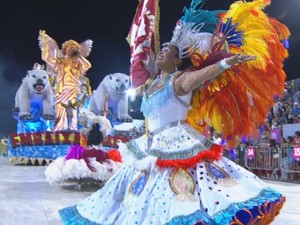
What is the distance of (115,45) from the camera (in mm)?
17781

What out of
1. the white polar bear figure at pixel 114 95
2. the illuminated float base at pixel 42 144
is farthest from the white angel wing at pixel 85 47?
the illuminated float base at pixel 42 144

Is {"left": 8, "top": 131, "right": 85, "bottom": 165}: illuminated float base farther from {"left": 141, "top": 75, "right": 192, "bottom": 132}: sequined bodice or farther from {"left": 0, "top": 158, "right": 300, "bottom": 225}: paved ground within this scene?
{"left": 141, "top": 75, "right": 192, "bottom": 132}: sequined bodice

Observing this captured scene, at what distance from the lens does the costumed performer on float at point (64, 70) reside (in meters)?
11.6

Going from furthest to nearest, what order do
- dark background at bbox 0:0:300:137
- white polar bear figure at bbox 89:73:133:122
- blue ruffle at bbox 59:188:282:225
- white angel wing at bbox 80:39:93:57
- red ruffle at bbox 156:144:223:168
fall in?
1. dark background at bbox 0:0:300:137
2. white angel wing at bbox 80:39:93:57
3. white polar bear figure at bbox 89:73:133:122
4. red ruffle at bbox 156:144:223:168
5. blue ruffle at bbox 59:188:282:225

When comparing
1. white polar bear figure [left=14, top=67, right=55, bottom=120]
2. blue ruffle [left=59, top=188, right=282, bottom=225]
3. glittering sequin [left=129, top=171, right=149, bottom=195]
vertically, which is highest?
white polar bear figure [left=14, top=67, right=55, bottom=120]

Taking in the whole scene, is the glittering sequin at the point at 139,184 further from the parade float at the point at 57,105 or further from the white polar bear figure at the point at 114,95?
the white polar bear figure at the point at 114,95

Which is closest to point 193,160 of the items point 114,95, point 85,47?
point 114,95

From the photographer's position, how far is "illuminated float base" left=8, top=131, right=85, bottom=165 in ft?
35.4

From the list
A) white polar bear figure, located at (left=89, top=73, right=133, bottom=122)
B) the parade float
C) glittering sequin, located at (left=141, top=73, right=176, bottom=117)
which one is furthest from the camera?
white polar bear figure, located at (left=89, top=73, right=133, bottom=122)

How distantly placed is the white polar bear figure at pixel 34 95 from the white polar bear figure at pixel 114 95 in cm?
143

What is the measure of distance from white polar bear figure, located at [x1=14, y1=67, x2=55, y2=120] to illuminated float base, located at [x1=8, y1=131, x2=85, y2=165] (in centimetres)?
67

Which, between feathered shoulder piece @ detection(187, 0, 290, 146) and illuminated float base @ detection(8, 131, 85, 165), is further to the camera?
illuminated float base @ detection(8, 131, 85, 165)

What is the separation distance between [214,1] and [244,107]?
872cm

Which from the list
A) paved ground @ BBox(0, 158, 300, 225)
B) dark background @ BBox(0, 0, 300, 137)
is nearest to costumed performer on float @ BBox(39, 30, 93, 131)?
dark background @ BBox(0, 0, 300, 137)
